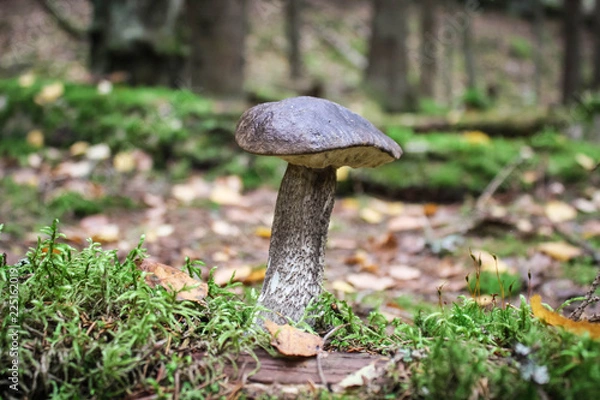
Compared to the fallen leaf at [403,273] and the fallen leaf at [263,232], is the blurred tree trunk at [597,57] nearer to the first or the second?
the fallen leaf at [403,273]

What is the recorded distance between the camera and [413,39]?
22641mm

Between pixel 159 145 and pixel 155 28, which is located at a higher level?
pixel 155 28

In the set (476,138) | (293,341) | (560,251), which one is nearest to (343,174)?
(476,138)

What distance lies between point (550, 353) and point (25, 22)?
671 inches

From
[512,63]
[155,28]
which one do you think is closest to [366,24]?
[512,63]

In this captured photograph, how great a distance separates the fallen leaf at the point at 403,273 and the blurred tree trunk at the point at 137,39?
484cm

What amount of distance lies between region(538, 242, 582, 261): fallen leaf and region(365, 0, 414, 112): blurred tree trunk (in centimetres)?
606

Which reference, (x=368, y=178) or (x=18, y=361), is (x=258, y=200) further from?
(x=18, y=361)

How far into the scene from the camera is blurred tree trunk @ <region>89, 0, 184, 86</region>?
627 cm

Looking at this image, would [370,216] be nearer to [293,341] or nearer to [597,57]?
[293,341]

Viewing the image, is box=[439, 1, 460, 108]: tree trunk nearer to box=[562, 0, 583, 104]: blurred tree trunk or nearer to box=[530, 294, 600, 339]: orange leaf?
box=[562, 0, 583, 104]: blurred tree trunk

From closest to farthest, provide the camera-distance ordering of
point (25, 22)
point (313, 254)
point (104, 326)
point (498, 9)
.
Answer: point (104, 326), point (313, 254), point (25, 22), point (498, 9)

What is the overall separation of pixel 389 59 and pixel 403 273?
6.88 metres

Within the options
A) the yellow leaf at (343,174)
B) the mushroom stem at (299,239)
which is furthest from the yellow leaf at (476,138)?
the mushroom stem at (299,239)
